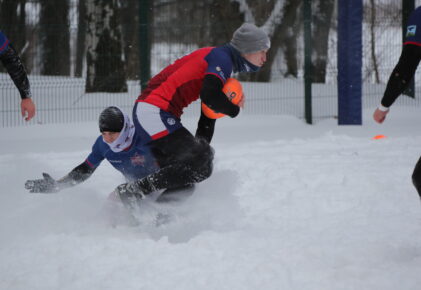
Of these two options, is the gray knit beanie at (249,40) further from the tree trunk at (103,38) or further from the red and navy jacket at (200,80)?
the tree trunk at (103,38)

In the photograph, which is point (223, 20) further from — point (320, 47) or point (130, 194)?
point (130, 194)

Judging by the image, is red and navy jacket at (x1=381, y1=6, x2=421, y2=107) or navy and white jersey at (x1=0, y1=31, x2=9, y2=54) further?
navy and white jersey at (x1=0, y1=31, x2=9, y2=54)

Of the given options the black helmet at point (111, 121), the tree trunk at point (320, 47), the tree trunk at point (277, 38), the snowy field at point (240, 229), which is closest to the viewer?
the snowy field at point (240, 229)

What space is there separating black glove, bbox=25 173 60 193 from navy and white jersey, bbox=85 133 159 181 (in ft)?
1.18

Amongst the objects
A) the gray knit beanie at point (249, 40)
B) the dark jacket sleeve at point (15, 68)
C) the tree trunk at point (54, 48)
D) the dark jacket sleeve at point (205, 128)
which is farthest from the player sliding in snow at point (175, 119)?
the tree trunk at point (54, 48)

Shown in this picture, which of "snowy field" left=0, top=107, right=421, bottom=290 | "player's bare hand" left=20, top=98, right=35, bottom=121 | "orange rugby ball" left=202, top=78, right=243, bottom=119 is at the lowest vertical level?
"snowy field" left=0, top=107, right=421, bottom=290

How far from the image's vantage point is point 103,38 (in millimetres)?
12641

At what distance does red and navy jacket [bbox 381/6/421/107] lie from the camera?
3.64m

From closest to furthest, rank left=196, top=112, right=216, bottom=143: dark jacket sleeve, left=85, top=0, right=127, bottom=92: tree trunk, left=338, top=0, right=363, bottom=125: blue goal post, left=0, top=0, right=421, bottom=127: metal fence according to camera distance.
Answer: left=196, top=112, right=216, bottom=143: dark jacket sleeve, left=338, top=0, right=363, bottom=125: blue goal post, left=0, top=0, right=421, bottom=127: metal fence, left=85, top=0, right=127, bottom=92: tree trunk

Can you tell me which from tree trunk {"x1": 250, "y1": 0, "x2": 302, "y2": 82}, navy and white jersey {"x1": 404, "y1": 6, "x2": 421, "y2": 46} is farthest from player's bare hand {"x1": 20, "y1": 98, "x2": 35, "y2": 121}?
tree trunk {"x1": 250, "y1": 0, "x2": 302, "y2": 82}

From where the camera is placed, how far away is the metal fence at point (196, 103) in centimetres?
1077

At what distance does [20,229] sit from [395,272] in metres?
3.02

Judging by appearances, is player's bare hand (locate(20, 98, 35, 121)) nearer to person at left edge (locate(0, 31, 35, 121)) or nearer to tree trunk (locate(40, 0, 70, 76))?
person at left edge (locate(0, 31, 35, 121))

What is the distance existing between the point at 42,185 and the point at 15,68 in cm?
101
